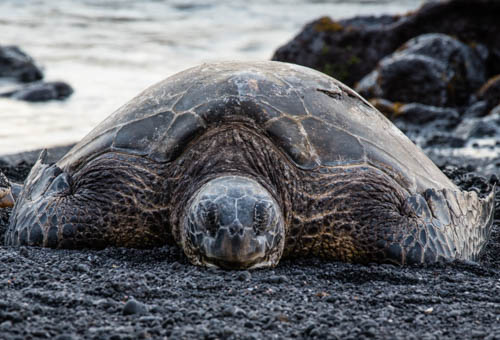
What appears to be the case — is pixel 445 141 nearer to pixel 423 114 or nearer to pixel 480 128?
pixel 480 128

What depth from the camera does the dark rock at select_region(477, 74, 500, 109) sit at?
37.5 feet

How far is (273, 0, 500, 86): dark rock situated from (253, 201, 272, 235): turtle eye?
10.5 meters

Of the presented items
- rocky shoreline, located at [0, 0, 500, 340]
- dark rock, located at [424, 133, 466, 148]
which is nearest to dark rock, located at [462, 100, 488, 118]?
dark rock, located at [424, 133, 466, 148]

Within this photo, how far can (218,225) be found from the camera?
3545 mm

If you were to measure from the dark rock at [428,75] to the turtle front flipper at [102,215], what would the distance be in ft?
27.3

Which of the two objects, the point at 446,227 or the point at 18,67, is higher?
the point at 18,67

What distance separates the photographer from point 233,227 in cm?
351

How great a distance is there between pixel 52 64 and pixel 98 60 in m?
1.10

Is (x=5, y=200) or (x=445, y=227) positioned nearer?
(x=445, y=227)

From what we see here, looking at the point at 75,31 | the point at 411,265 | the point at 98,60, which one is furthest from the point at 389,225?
the point at 75,31

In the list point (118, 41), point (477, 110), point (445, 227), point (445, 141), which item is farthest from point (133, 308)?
point (118, 41)

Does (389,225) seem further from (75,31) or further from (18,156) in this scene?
(75,31)

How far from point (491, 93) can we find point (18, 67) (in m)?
9.64

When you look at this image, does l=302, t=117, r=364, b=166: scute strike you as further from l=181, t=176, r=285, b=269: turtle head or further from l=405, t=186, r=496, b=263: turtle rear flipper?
l=181, t=176, r=285, b=269: turtle head
